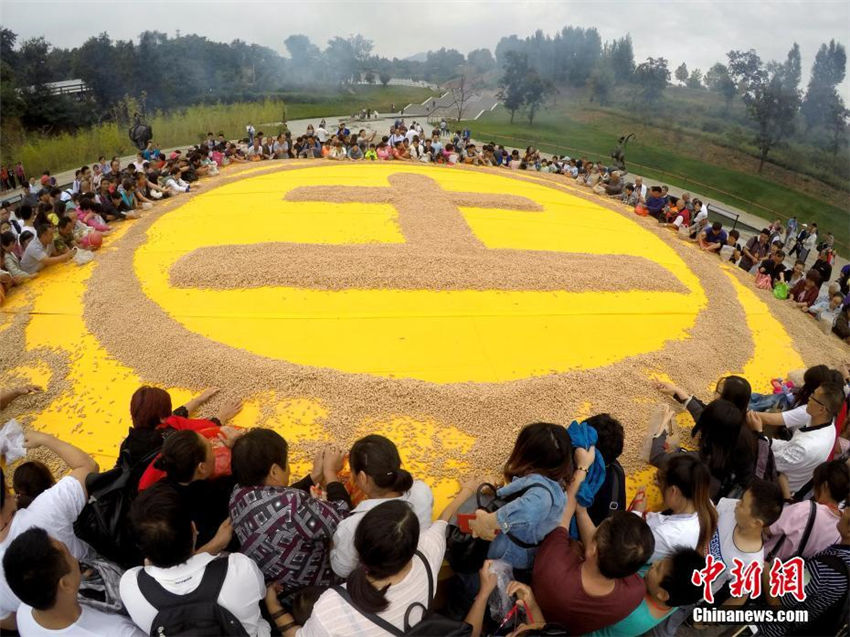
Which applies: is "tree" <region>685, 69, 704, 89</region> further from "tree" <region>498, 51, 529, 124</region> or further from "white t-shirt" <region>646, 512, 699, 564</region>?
"white t-shirt" <region>646, 512, 699, 564</region>

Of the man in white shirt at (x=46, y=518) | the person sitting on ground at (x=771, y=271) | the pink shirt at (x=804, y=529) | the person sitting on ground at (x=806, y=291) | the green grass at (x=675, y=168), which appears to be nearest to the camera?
the man in white shirt at (x=46, y=518)

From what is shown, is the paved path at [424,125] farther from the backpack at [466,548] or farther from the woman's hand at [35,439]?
the backpack at [466,548]

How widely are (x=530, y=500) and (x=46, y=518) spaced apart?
2950mm

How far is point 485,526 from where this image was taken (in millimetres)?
3172

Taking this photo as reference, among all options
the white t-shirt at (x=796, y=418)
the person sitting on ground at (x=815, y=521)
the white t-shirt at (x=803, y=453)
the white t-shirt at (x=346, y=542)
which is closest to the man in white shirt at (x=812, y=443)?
the white t-shirt at (x=803, y=453)

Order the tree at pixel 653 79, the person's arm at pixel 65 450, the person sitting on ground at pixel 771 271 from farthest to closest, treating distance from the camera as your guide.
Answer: the tree at pixel 653 79 → the person sitting on ground at pixel 771 271 → the person's arm at pixel 65 450

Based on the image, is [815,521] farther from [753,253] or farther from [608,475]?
[753,253]

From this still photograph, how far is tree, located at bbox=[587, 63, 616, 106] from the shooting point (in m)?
50.4

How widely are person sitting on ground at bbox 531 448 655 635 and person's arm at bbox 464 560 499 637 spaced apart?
10.1 inches

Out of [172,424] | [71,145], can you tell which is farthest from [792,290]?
[71,145]

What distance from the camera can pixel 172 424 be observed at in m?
3.78

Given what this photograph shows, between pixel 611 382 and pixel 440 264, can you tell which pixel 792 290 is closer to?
pixel 611 382

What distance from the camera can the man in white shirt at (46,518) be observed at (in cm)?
279

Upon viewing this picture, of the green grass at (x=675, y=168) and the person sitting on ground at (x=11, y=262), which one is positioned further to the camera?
the green grass at (x=675, y=168)
